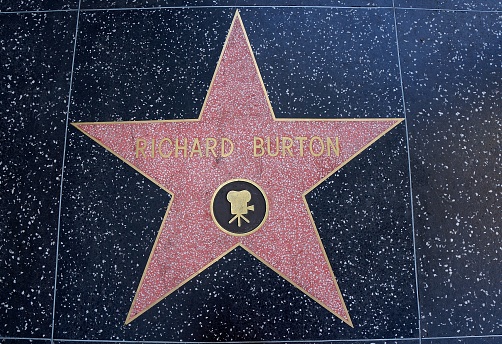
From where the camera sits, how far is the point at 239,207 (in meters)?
1.31

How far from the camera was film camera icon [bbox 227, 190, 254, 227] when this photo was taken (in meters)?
1.31

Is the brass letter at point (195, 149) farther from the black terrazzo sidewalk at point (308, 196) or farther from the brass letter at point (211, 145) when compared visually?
the black terrazzo sidewalk at point (308, 196)

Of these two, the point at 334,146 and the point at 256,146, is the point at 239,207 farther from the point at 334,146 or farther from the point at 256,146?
the point at 334,146

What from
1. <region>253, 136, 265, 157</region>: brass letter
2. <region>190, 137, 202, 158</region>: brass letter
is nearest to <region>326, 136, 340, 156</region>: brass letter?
<region>253, 136, 265, 157</region>: brass letter

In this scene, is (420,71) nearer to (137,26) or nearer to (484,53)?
(484,53)

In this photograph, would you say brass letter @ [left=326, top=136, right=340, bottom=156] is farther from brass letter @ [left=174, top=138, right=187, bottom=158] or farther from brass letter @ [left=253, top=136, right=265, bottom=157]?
brass letter @ [left=174, top=138, right=187, bottom=158]

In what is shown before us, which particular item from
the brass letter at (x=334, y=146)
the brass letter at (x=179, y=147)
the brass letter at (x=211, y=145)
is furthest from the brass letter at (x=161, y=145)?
the brass letter at (x=334, y=146)

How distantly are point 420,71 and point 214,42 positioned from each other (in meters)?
0.74

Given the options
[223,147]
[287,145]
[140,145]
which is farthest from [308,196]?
[140,145]

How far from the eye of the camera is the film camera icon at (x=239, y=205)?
1308 mm

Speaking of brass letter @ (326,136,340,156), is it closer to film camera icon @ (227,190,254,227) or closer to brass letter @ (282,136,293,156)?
brass letter @ (282,136,293,156)

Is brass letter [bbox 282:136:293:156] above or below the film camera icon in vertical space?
above

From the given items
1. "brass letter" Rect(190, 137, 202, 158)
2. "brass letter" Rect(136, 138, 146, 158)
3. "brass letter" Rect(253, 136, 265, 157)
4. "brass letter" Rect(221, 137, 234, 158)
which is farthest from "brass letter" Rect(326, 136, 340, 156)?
"brass letter" Rect(136, 138, 146, 158)

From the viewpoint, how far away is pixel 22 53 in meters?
1.45
